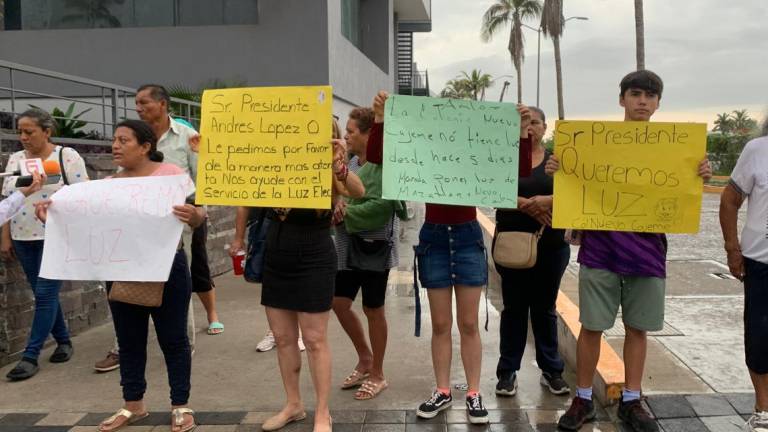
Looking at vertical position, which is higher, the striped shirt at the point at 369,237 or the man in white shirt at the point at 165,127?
the man in white shirt at the point at 165,127

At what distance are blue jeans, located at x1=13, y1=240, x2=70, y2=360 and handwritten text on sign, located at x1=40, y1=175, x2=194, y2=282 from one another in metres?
1.29

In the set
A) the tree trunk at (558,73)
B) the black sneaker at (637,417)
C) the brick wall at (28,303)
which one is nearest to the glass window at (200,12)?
the brick wall at (28,303)

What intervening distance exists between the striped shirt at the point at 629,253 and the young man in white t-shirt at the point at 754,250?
37 centimetres

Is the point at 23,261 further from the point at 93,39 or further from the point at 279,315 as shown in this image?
the point at 93,39

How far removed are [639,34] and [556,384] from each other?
18418mm

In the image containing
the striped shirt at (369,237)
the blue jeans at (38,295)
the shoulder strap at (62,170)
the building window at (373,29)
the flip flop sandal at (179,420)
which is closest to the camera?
the flip flop sandal at (179,420)

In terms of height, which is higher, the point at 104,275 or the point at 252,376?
the point at 104,275

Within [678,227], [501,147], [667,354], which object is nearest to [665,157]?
[678,227]

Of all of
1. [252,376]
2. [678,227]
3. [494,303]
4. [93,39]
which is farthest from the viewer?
[93,39]

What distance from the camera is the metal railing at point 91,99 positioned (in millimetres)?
5902

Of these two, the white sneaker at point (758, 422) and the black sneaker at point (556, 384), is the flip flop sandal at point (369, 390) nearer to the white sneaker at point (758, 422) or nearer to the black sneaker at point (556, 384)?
the black sneaker at point (556, 384)

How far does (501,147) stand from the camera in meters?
3.53

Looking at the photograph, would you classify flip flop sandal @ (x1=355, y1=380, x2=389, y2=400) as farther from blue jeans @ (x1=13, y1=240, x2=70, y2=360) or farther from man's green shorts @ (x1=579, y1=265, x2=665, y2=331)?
blue jeans @ (x1=13, y1=240, x2=70, y2=360)

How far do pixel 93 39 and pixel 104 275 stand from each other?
12624 millimetres
